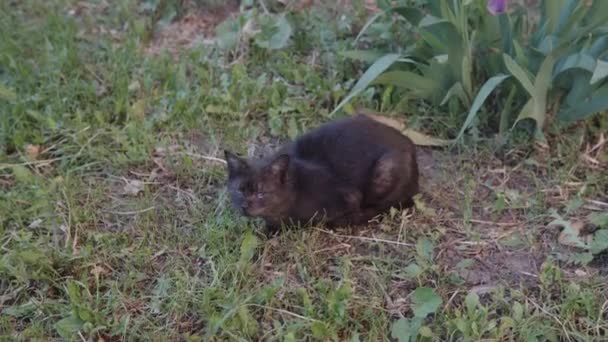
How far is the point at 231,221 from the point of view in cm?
321

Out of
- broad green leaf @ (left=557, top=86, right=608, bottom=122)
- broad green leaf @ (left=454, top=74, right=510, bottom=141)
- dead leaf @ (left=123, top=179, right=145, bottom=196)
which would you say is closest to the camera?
broad green leaf @ (left=454, top=74, right=510, bottom=141)

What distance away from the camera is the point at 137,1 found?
4.86m

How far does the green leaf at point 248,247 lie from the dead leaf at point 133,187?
0.71 m

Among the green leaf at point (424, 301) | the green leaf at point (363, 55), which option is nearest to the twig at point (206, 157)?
the green leaf at point (363, 55)

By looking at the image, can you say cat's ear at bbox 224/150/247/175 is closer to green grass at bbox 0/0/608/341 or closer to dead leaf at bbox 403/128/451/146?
green grass at bbox 0/0/608/341

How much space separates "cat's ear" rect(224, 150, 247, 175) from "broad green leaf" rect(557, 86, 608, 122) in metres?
1.59

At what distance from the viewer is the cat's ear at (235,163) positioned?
2957 millimetres

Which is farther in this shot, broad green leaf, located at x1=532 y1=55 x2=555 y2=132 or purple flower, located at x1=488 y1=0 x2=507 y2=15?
broad green leaf, located at x1=532 y1=55 x2=555 y2=132

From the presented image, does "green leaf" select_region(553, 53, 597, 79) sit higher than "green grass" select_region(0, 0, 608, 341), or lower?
higher

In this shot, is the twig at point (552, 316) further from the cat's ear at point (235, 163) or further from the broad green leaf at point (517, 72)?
the cat's ear at point (235, 163)

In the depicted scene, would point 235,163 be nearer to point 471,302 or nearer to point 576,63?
point 471,302

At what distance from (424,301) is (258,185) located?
776 millimetres

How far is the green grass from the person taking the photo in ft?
8.98

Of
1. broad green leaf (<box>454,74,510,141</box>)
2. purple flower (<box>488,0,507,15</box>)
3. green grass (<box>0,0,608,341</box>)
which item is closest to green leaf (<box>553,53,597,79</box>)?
broad green leaf (<box>454,74,510,141</box>)
